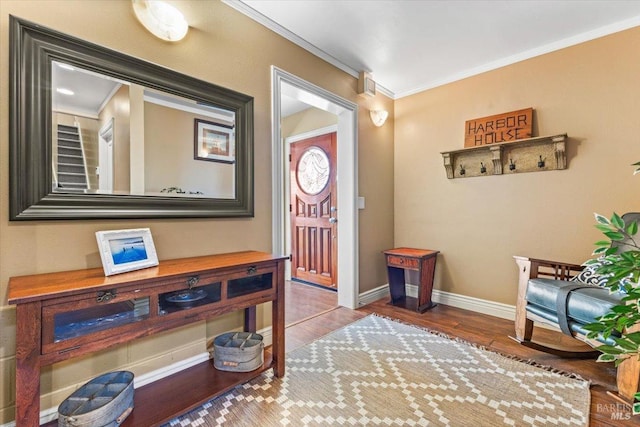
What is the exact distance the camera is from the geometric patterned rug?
1.41 m

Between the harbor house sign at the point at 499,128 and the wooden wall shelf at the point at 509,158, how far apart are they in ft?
0.25

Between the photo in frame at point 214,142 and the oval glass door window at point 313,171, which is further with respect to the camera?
the oval glass door window at point 313,171

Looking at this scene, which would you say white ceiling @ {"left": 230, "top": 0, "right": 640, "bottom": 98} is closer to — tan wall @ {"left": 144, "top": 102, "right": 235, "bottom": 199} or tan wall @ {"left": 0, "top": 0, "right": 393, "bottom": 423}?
tan wall @ {"left": 0, "top": 0, "right": 393, "bottom": 423}

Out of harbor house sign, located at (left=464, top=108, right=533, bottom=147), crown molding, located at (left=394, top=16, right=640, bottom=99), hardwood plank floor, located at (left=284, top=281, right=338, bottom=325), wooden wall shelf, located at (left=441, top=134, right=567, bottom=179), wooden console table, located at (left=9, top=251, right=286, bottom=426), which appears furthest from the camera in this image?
hardwood plank floor, located at (left=284, top=281, right=338, bottom=325)

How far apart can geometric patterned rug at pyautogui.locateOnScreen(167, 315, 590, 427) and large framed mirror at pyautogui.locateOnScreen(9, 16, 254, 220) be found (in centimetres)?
110

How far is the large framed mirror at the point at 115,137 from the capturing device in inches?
50.2

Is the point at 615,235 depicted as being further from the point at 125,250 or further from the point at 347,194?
the point at 347,194

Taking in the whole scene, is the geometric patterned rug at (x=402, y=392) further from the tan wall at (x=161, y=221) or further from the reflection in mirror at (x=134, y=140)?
the reflection in mirror at (x=134, y=140)

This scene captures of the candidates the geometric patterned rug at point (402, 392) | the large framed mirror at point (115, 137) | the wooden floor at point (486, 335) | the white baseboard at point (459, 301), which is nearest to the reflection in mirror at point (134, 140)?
the large framed mirror at point (115, 137)

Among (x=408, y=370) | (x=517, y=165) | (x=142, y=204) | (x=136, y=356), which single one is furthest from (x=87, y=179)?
(x=517, y=165)

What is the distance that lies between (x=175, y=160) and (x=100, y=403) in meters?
1.25

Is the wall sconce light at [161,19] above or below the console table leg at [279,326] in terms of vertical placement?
above

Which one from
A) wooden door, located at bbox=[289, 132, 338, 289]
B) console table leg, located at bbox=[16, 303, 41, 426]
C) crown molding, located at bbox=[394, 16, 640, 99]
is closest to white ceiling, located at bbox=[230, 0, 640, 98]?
crown molding, located at bbox=[394, 16, 640, 99]

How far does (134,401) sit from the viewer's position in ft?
4.69
